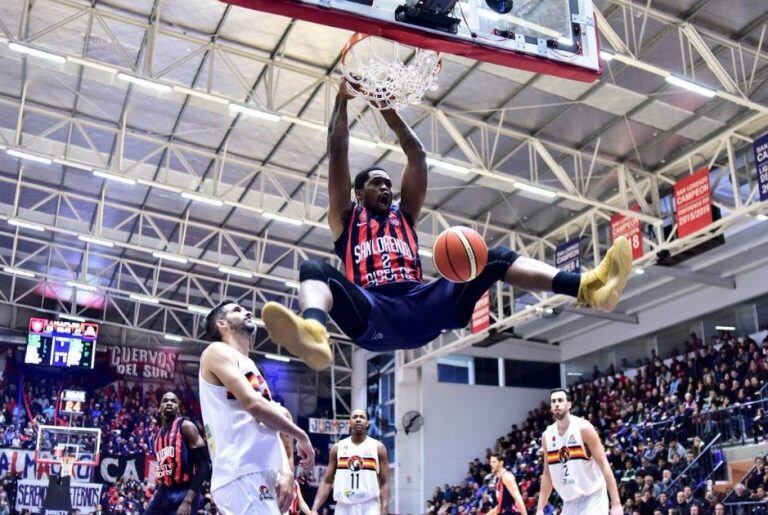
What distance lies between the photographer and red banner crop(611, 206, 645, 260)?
18094 millimetres

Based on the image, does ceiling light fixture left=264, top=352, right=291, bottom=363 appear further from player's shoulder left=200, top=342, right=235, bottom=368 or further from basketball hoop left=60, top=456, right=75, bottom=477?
player's shoulder left=200, top=342, right=235, bottom=368

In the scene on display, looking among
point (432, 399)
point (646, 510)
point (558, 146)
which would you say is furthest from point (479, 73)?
point (432, 399)

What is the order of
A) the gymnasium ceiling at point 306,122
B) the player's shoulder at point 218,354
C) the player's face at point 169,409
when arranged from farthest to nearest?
the gymnasium ceiling at point 306,122 → the player's face at point 169,409 → the player's shoulder at point 218,354

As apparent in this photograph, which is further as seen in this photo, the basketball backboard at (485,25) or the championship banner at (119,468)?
the championship banner at (119,468)

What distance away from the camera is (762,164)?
1566 cm

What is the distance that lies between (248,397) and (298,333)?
796 mm

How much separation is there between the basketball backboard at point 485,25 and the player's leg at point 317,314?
170 centimetres

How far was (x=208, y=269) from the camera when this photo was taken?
29719 mm

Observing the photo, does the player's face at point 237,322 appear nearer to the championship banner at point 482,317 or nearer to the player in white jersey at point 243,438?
the player in white jersey at point 243,438

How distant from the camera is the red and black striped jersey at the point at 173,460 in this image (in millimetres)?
8141

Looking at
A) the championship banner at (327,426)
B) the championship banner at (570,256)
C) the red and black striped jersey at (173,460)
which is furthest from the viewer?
the championship banner at (327,426)

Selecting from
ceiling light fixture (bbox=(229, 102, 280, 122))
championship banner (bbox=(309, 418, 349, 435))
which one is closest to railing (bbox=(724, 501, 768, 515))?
ceiling light fixture (bbox=(229, 102, 280, 122))

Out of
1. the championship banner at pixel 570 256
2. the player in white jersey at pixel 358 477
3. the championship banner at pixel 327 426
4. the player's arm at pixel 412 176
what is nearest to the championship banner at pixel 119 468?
the championship banner at pixel 327 426

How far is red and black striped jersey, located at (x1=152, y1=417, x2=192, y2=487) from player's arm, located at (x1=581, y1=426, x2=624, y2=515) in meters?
3.93
